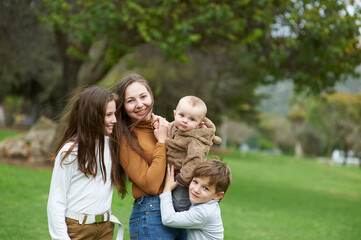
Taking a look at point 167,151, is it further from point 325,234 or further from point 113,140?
point 325,234

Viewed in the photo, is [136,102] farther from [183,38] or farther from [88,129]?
[183,38]

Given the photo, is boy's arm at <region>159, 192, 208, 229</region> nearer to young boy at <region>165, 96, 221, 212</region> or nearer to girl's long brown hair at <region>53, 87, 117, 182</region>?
young boy at <region>165, 96, 221, 212</region>

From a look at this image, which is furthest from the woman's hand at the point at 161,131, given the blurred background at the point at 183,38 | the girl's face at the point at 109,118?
the blurred background at the point at 183,38

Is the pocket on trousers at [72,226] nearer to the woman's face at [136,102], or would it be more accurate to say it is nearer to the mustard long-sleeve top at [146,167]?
the mustard long-sleeve top at [146,167]

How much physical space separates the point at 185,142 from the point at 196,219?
506mm

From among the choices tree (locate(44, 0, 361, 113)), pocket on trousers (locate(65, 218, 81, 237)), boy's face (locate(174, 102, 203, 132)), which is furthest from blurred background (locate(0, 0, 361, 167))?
pocket on trousers (locate(65, 218, 81, 237))

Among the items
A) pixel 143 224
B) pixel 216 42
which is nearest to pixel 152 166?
pixel 143 224

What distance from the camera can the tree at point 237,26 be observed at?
30.7 feet

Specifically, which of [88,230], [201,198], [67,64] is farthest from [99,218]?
[67,64]

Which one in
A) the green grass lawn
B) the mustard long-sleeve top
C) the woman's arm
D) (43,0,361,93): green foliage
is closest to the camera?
the woman's arm

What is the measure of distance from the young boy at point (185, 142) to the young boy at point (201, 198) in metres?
0.06

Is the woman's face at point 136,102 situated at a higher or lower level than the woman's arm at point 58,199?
higher

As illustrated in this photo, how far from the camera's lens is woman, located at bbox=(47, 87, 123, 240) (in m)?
2.46

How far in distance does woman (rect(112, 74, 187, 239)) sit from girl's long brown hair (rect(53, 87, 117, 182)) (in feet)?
0.47
